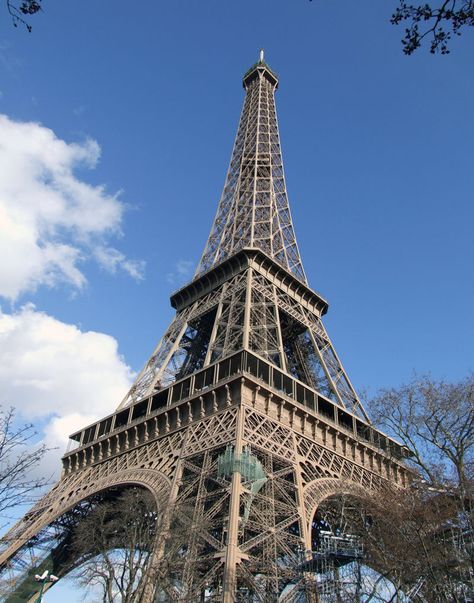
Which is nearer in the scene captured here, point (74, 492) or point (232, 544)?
point (232, 544)

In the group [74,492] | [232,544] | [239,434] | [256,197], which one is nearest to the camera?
[232,544]

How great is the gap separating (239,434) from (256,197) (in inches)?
1291

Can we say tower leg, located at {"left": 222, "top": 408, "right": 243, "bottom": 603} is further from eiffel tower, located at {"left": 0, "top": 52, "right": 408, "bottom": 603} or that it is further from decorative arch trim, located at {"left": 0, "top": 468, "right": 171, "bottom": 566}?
decorative arch trim, located at {"left": 0, "top": 468, "right": 171, "bottom": 566}

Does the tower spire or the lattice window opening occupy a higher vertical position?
the tower spire

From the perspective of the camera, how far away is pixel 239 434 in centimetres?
2489

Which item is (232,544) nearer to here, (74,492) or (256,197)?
(74,492)

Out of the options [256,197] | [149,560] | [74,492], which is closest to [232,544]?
[149,560]

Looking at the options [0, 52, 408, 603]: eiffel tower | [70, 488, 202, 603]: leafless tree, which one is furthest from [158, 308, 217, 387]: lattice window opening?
[70, 488, 202, 603]: leafless tree

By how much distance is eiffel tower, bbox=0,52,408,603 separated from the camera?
21656 mm

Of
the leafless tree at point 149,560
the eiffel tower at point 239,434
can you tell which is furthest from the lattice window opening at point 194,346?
the leafless tree at point 149,560

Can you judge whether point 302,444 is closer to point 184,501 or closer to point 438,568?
point 184,501

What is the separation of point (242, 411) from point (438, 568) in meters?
11.5

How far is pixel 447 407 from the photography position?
19.9 m

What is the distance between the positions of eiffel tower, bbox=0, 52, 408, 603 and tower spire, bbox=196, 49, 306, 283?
248mm
